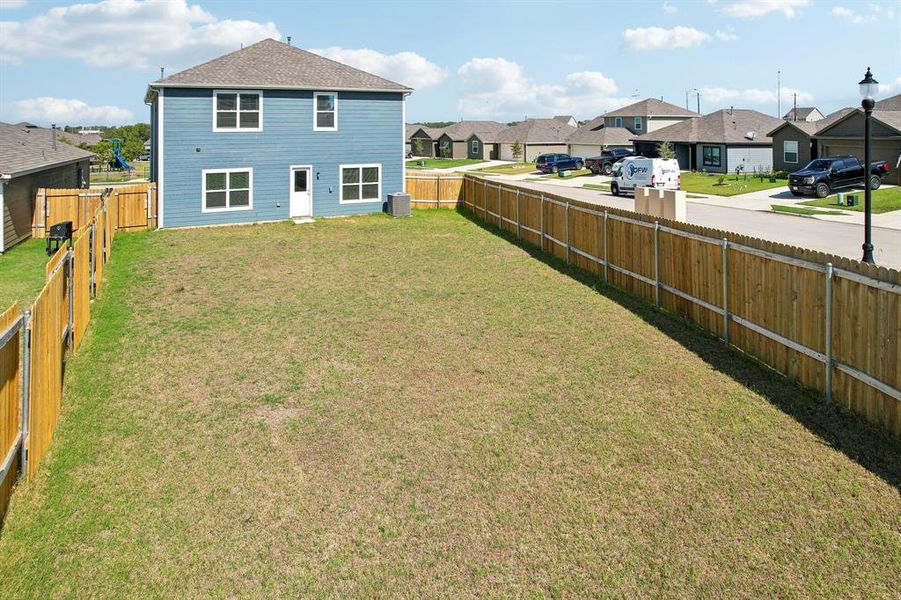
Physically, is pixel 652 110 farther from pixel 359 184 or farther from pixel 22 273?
pixel 22 273

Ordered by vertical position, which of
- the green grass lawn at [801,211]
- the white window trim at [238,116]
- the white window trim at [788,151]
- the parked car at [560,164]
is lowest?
the green grass lawn at [801,211]

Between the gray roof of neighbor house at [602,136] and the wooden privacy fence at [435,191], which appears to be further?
the gray roof of neighbor house at [602,136]

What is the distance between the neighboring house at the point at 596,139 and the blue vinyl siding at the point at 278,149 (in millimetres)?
42314

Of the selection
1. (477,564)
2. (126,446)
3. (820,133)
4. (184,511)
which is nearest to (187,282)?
(126,446)

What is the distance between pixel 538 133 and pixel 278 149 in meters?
59.1

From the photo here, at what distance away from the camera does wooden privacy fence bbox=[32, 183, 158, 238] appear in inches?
990

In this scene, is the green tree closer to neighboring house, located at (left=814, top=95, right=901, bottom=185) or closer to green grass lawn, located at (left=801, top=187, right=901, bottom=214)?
neighboring house, located at (left=814, top=95, right=901, bottom=185)

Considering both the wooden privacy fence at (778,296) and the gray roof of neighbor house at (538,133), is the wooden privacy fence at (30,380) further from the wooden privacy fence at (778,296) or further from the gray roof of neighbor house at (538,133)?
the gray roof of neighbor house at (538,133)

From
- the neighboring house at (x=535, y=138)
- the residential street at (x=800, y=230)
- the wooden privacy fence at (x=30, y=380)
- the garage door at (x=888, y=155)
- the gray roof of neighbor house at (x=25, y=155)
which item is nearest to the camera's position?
the wooden privacy fence at (x=30, y=380)

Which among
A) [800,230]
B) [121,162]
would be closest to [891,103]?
[800,230]

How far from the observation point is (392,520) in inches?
241

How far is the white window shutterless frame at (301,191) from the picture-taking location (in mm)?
29281


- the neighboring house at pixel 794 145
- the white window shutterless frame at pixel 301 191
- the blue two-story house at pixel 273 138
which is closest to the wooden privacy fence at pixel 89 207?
the blue two-story house at pixel 273 138

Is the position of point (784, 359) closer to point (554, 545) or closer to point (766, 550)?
point (766, 550)
